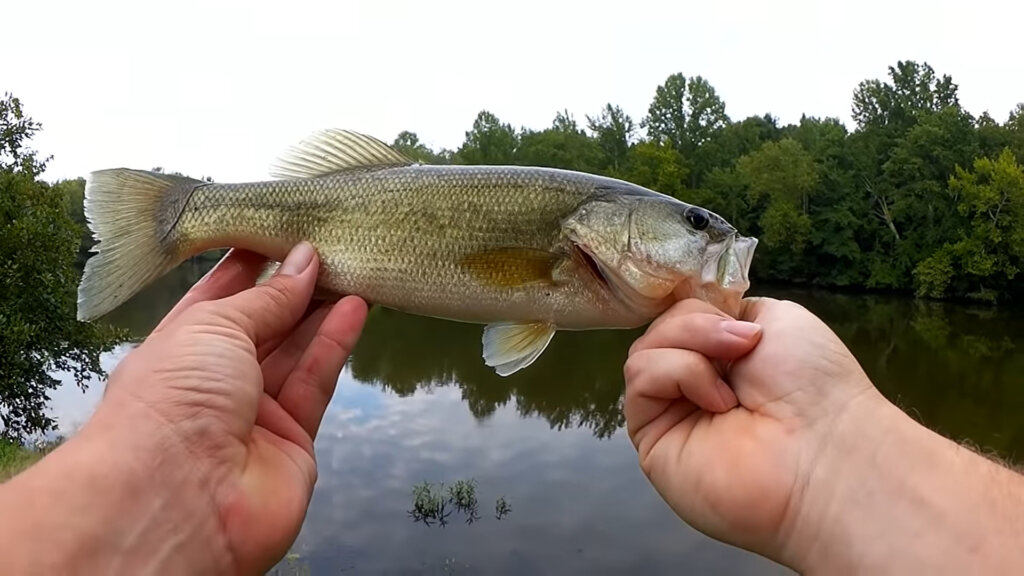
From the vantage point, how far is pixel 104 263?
3332mm

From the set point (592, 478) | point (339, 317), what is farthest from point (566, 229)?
point (592, 478)

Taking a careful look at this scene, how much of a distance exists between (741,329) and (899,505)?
2.61ft

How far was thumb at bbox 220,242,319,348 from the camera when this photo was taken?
2.98 m

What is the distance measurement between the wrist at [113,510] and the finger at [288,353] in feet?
3.13

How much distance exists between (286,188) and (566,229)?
1.47 m

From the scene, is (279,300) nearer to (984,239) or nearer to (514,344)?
(514,344)

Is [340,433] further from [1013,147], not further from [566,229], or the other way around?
[1013,147]

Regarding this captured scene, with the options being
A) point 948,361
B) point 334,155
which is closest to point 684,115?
point 948,361

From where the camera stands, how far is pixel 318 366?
335 cm

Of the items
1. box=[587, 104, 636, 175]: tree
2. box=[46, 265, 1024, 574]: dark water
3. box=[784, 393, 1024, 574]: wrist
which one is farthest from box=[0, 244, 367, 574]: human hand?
box=[587, 104, 636, 175]: tree

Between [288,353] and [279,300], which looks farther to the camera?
[288,353]

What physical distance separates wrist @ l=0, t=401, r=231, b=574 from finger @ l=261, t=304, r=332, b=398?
955 millimetres

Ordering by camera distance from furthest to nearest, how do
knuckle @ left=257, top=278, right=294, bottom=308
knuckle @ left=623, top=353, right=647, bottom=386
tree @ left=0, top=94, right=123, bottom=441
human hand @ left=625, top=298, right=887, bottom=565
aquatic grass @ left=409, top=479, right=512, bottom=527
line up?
tree @ left=0, top=94, right=123, bottom=441 < aquatic grass @ left=409, top=479, right=512, bottom=527 < knuckle @ left=257, top=278, right=294, bottom=308 < knuckle @ left=623, top=353, right=647, bottom=386 < human hand @ left=625, top=298, right=887, bottom=565

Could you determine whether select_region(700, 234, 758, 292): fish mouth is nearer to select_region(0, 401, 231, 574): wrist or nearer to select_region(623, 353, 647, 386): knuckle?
select_region(623, 353, 647, 386): knuckle
